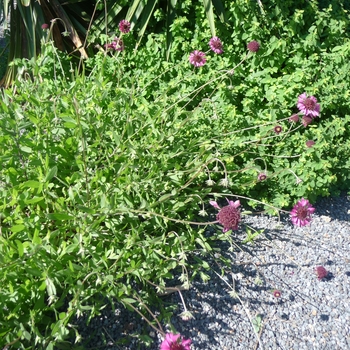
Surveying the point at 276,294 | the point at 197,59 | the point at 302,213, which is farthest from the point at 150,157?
the point at 276,294

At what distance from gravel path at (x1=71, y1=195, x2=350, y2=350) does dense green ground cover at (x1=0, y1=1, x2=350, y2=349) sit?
0.14 metres

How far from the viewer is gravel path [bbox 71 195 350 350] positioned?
7.30ft

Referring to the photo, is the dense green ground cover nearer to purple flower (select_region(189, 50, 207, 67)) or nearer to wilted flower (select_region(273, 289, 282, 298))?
purple flower (select_region(189, 50, 207, 67))

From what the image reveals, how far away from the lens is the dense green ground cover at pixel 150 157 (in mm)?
1966

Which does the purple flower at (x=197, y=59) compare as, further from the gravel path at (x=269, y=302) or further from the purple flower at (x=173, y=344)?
the purple flower at (x=173, y=344)

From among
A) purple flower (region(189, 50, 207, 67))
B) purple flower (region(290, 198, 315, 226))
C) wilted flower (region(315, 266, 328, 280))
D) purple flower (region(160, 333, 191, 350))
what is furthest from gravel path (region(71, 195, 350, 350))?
purple flower (region(189, 50, 207, 67))

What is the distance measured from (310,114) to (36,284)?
5.50ft

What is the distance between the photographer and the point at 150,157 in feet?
8.29

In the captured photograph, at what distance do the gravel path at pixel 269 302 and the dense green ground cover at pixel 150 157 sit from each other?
14cm

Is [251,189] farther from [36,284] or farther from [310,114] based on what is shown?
[36,284]

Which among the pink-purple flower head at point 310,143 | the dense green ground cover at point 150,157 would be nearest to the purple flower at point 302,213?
the dense green ground cover at point 150,157

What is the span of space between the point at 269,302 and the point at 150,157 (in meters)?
0.97

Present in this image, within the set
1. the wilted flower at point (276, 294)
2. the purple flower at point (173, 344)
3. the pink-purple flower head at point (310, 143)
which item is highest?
the purple flower at point (173, 344)

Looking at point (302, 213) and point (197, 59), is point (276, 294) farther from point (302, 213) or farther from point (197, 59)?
point (197, 59)
